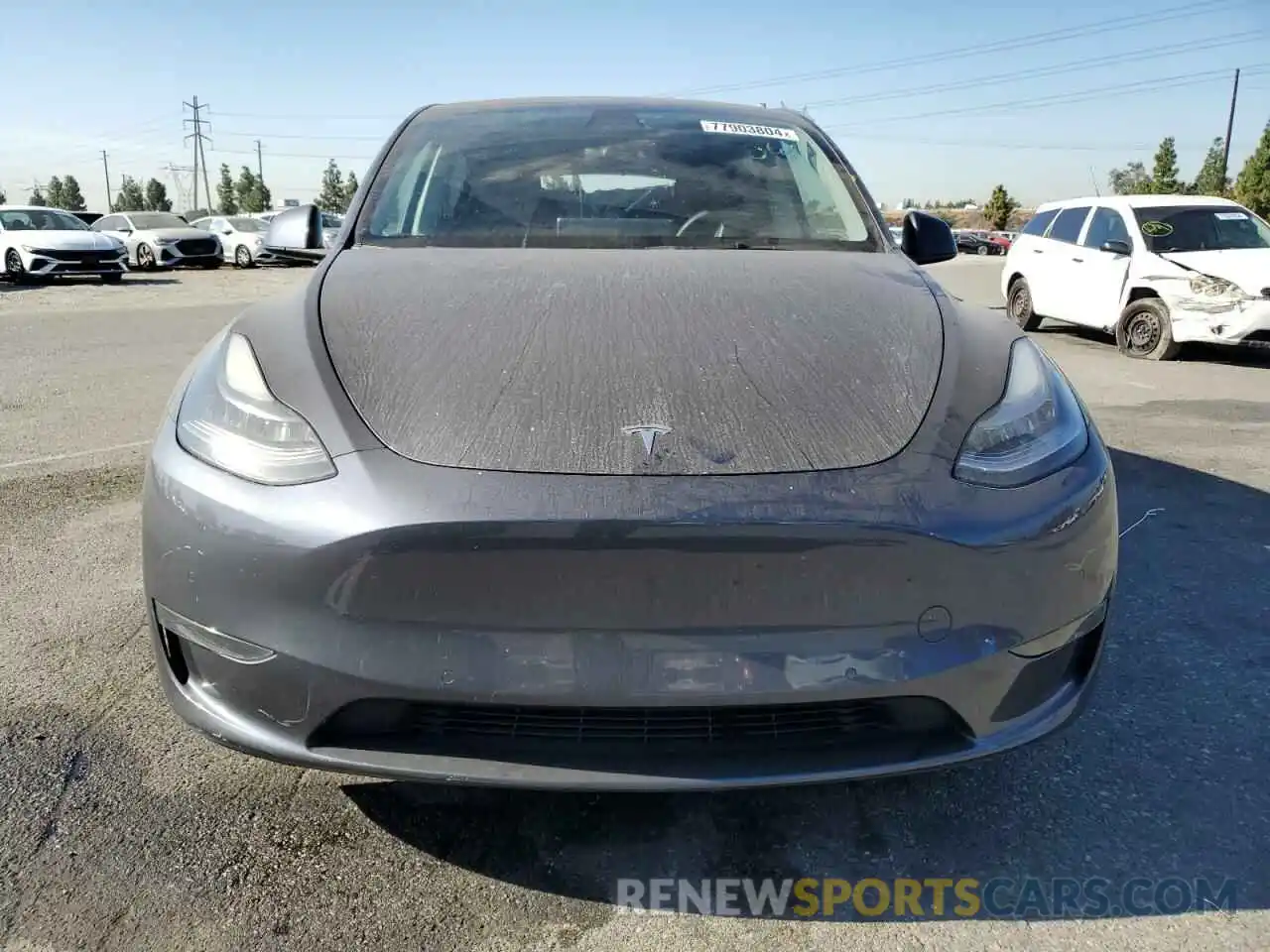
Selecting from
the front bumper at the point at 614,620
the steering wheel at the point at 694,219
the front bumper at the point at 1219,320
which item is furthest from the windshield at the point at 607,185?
the front bumper at the point at 1219,320

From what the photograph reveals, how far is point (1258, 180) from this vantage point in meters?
40.3

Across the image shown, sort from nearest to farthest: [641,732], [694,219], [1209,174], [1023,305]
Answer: [641,732], [694,219], [1023,305], [1209,174]

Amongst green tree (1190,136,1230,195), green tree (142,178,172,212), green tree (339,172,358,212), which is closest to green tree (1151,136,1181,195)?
green tree (1190,136,1230,195)

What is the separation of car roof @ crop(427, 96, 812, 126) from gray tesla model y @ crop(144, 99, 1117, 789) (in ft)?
4.88

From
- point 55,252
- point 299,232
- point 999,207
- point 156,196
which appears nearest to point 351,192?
point 299,232

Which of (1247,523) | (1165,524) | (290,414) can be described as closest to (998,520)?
(290,414)

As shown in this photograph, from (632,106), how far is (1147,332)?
25.2 ft

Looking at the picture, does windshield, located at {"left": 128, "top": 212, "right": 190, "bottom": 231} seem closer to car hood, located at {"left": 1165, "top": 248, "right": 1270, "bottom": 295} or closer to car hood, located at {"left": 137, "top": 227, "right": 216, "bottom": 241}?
car hood, located at {"left": 137, "top": 227, "right": 216, "bottom": 241}

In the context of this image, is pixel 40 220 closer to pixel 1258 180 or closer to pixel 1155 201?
pixel 1155 201

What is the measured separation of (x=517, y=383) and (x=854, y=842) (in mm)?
1131

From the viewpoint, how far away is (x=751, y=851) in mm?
1896

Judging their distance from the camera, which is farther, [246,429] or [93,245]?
[93,245]

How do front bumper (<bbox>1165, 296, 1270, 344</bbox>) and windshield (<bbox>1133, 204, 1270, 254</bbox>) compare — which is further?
windshield (<bbox>1133, 204, 1270, 254</bbox>)

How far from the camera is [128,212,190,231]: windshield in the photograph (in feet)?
76.0
